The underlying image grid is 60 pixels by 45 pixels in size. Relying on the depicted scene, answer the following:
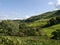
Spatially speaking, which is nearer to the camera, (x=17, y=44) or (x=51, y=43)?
(x=17, y=44)

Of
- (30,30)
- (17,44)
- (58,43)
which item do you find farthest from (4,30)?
(17,44)

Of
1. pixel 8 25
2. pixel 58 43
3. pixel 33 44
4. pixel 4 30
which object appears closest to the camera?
pixel 33 44

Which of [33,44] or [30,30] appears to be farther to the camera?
[30,30]

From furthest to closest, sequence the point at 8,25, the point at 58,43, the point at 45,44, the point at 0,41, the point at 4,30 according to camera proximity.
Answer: the point at 8,25 < the point at 4,30 < the point at 58,43 < the point at 45,44 < the point at 0,41

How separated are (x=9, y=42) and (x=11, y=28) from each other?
7586 centimetres

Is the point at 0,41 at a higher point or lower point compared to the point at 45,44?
higher

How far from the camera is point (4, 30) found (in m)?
98.0

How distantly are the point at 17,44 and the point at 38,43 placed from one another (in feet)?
40.5

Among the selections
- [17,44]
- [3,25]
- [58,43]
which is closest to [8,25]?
[3,25]

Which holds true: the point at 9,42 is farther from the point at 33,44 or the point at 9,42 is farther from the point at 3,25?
the point at 3,25

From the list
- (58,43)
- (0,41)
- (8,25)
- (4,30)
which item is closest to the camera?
(0,41)

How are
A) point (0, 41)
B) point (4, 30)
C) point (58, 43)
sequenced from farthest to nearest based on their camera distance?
1. point (4, 30)
2. point (58, 43)
3. point (0, 41)

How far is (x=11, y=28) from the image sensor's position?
10050cm

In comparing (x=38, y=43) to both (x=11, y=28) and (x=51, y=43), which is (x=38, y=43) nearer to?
(x=51, y=43)
